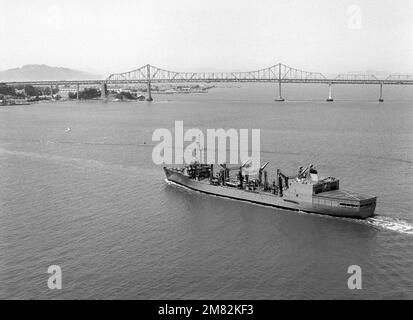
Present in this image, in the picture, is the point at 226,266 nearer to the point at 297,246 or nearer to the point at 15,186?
the point at 297,246

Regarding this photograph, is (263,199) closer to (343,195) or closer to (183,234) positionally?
(343,195)

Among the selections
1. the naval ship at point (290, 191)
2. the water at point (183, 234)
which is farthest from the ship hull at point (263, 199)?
the water at point (183, 234)

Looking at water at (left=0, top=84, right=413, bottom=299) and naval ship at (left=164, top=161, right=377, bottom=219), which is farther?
naval ship at (left=164, top=161, right=377, bottom=219)

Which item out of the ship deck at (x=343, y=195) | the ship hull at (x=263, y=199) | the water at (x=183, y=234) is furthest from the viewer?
the ship deck at (x=343, y=195)

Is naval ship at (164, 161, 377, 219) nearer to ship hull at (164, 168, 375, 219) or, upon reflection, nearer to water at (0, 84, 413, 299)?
ship hull at (164, 168, 375, 219)

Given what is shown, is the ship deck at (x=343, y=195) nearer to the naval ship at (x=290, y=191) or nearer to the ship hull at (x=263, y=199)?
the naval ship at (x=290, y=191)

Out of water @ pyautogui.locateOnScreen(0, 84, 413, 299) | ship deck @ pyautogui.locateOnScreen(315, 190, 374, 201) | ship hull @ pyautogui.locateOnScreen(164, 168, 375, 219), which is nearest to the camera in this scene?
water @ pyautogui.locateOnScreen(0, 84, 413, 299)

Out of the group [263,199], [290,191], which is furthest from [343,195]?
[263,199]

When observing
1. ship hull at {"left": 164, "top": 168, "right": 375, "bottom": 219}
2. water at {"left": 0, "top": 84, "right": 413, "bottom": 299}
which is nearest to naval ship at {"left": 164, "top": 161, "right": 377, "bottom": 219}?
ship hull at {"left": 164, "top": 168, "right": 375, "bottom": 219}
